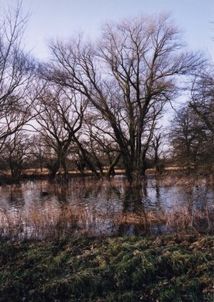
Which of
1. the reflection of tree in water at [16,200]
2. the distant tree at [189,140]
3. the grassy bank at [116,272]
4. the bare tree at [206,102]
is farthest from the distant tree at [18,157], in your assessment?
the grassy bank at [116,272]

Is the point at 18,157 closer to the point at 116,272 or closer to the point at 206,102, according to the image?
the point at 206,102

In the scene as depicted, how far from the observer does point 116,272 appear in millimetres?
7293

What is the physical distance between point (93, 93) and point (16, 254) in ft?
97.3

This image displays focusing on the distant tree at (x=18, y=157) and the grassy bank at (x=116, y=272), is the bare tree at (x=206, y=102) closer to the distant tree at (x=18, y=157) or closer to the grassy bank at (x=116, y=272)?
the grassy bank at (x=116, y=272)

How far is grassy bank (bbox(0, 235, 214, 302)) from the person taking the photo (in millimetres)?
6516

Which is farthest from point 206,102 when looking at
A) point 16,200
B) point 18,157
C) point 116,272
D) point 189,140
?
point 18,157

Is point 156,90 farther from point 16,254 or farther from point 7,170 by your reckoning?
point 16,254

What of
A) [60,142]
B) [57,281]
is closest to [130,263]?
[57,281]

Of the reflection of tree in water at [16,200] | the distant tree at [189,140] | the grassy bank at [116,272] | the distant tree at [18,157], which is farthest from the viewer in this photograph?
the distant tree at [18,157]

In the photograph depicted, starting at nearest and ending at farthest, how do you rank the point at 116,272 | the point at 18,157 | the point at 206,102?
the point at 116,272, the point at 206,102, the point at 18,157

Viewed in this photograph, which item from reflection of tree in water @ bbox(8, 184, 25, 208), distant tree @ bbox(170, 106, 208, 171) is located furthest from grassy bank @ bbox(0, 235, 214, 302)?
distant tree @ bbox(170, 106, 208, 171)

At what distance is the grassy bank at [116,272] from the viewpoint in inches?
257

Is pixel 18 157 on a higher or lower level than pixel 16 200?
higher

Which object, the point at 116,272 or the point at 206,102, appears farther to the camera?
the point at 206,102
